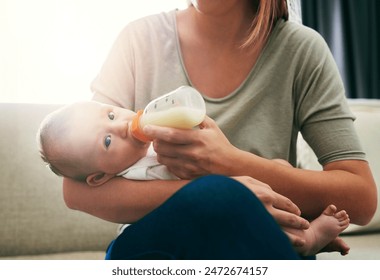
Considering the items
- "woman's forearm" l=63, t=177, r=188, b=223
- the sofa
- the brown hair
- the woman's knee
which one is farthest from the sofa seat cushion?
the brown hair

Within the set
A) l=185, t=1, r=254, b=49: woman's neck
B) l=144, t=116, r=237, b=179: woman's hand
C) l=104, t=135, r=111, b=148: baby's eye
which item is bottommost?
l=144, t=116, r=237, b=179: woman's hand

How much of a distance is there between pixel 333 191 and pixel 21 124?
0.57m

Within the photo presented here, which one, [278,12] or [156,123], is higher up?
[278,12]

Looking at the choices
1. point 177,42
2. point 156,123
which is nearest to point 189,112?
point 156,123

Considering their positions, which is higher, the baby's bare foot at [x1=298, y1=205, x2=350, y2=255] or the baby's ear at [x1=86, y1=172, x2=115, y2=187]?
the baby's ear at [x1=86, y1=172, x2=115, y2=187]

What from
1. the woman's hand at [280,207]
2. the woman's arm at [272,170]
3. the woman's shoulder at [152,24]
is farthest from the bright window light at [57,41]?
the woman's hand at [280,207]

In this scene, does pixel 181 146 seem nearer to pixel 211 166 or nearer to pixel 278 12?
pixel 211 166

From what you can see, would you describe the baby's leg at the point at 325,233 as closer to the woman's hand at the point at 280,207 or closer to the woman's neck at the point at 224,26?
the woman's hand at the point at 280,207

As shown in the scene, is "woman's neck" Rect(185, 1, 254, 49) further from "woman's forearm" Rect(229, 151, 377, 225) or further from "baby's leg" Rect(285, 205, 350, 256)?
"baby's leg" Rect(285, 205, 350, 256)

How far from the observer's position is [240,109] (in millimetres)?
745

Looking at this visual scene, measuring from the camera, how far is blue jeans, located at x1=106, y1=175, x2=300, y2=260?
0.51 m

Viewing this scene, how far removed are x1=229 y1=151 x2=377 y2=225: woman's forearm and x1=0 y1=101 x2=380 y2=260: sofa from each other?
0.05 metres

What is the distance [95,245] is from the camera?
0.89m

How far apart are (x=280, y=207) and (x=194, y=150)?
0.15 m
